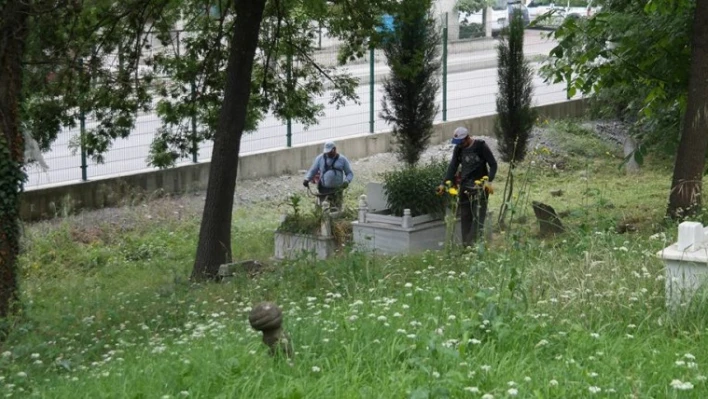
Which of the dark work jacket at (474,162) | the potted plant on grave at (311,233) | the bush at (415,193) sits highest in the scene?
the dark work jacket at (474,162)

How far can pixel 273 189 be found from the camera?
22.6 metres

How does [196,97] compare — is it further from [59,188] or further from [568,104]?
[568,104]

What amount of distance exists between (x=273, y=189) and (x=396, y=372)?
16757mm

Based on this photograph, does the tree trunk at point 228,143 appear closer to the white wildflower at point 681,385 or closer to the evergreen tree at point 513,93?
the white wildflower at point 681,385

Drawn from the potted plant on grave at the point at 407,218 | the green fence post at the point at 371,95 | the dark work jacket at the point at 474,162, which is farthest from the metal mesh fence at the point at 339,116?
the dark work jacket at the point at 474,162

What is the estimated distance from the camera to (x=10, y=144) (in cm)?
1111

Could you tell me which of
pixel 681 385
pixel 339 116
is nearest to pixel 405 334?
pixel 681 385

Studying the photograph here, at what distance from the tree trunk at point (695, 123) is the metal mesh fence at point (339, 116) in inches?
256

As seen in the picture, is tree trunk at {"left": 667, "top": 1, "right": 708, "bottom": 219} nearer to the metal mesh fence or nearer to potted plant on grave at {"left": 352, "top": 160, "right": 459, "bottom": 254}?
potted plant on grave at {"left": 352, "top": 160, "right": 459, "bottom": 254}

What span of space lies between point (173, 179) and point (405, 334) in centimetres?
1552

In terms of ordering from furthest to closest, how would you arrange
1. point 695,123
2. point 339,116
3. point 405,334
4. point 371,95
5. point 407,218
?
1. point 339,116
2. point 371,95
3. point 407,218
4. point 695,123
5. point 405,334

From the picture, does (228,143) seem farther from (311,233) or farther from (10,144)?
(10,144)

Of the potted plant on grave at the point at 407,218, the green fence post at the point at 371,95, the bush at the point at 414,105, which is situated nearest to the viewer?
the potted plant on grave at the point at 407,218

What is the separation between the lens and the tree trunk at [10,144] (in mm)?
11008
